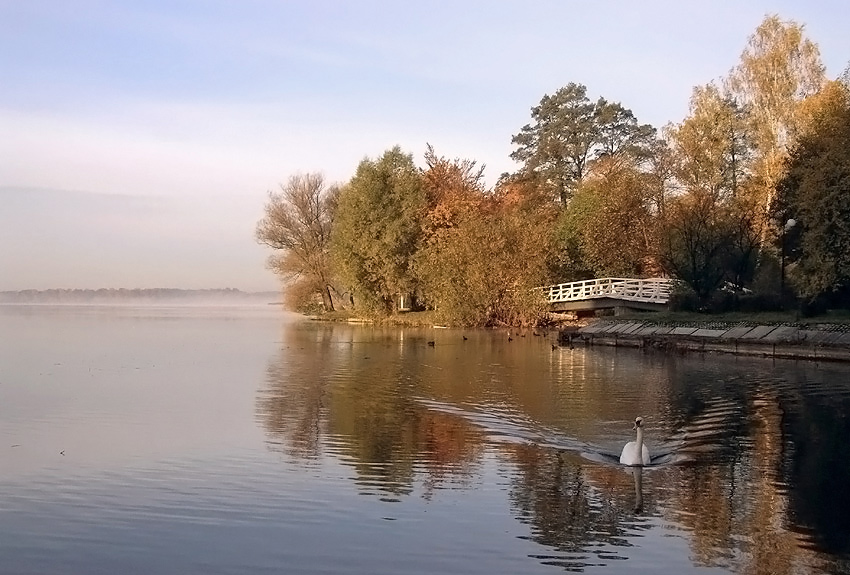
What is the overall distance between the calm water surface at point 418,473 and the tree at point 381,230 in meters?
33.9

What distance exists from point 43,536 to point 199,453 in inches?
182

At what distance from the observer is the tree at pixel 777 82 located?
153ft

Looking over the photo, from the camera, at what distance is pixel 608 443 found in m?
15.0

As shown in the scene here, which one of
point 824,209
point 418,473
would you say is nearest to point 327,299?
point 824,209

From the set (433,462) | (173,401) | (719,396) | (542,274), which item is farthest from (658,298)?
(433,462)

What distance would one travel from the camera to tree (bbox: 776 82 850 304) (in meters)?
31.3

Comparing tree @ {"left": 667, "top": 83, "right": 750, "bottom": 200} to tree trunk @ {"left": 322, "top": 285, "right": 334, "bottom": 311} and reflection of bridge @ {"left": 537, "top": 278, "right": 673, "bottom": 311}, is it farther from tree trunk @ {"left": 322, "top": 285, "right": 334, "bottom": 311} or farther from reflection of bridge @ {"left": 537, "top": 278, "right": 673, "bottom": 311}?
tree trunk @ {"left": 322, "top": 285, "right": 334, "bottom": 311}

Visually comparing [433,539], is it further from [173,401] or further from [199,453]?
[173,401]

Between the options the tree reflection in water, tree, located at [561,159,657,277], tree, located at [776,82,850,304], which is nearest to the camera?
the tree reflection in water

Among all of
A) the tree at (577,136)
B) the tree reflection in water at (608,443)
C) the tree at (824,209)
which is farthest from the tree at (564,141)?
the tree reflection in water at (608,443)

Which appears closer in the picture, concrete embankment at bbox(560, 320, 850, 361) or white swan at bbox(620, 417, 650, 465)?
white swan at bbox(620, 417, 650, 465)

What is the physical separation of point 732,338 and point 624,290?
1497cm

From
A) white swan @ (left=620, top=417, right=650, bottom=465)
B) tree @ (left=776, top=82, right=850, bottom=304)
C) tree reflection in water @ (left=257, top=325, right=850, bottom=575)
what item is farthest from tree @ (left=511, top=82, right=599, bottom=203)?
white swan @ (left=620, top=417, right=650, bottom=465)

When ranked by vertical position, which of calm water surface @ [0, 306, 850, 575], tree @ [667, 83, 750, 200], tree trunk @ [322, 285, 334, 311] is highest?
tree @ [667, 83, 750, 200]
